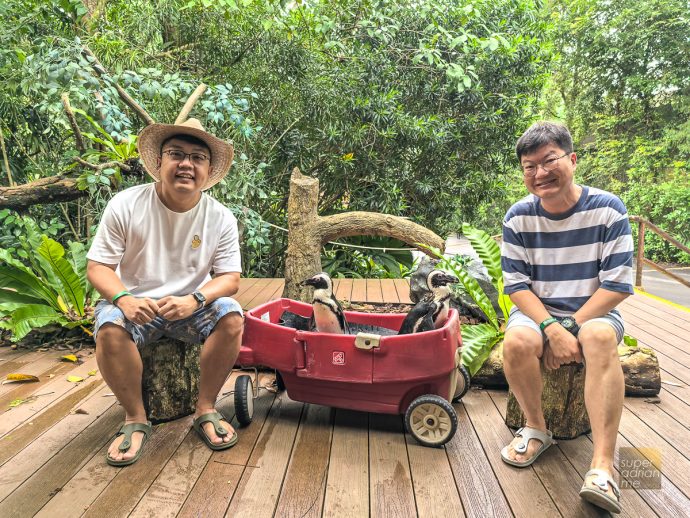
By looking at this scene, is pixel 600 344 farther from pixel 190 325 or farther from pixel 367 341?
pixel 190 325

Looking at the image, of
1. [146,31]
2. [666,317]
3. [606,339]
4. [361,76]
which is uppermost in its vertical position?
[146,31]

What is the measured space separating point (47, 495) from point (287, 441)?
0.84 m

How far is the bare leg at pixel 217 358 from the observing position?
6.63 ft

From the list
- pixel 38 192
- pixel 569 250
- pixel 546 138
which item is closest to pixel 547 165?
pixel 546 138

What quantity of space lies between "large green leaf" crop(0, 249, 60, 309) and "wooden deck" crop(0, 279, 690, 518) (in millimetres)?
919

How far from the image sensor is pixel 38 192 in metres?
3.20

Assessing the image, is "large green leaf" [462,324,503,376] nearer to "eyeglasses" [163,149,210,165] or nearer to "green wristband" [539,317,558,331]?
"green wristband" [539,317,558,331]

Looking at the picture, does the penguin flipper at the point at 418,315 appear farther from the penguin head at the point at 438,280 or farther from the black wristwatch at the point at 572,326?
the black wristwatch at the point at 572,326

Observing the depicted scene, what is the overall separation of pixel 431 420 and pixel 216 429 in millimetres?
873

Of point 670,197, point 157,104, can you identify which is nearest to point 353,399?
point 157,104

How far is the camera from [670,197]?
32.3ft

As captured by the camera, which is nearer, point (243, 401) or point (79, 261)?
point (243, 401)

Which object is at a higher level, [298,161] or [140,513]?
[298,161]

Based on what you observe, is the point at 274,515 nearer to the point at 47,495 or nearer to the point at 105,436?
the point at 47,495
